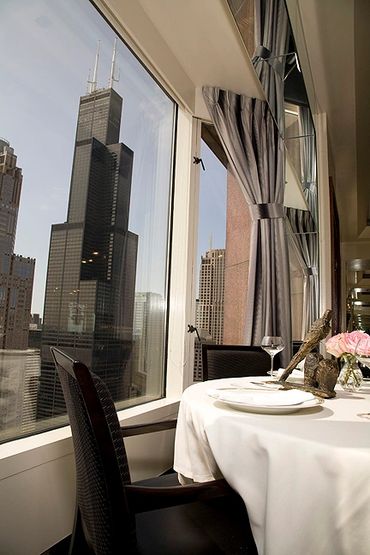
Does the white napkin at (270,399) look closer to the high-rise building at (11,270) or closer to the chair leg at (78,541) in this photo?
the chair leg at (78,541)

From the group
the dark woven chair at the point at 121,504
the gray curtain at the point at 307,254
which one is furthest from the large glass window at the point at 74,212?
the gray curtain at the point at 307,254

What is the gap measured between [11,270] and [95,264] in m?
0.55

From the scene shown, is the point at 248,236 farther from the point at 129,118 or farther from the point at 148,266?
the point at 129,118

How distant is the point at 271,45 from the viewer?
2.59 metres

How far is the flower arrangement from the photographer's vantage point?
1278mm

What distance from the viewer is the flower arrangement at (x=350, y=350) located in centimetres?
128

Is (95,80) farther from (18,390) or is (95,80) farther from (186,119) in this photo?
(18,390)

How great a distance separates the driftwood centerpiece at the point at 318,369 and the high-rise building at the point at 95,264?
95cm

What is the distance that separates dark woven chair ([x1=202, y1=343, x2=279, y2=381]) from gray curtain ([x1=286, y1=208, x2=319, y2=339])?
1.97 meters

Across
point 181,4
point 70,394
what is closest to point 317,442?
point 70,394

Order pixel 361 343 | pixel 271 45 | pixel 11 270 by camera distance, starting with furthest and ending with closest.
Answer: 1. pixel 271 45
2. pixel 11 270
3. pixel 361 343

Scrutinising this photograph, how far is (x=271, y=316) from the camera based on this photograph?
9.25ft

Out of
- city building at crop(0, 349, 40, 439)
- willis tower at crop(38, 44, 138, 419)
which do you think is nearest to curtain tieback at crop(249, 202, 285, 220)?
willis tower at crop(38, 44, 138, 419)

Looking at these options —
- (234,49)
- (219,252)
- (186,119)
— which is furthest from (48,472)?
(234,49)
